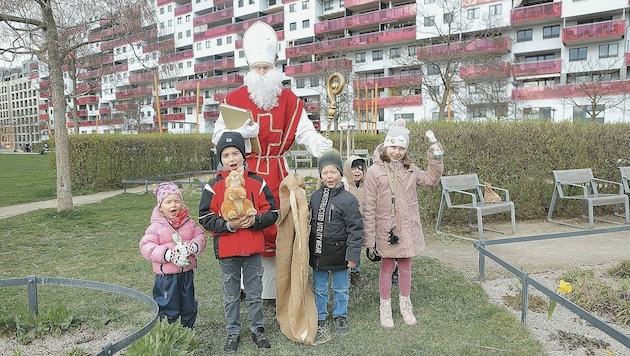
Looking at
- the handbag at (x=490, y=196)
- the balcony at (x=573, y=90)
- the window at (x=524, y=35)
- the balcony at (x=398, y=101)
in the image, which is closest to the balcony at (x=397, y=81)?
the balcony at (x=398, y=101)

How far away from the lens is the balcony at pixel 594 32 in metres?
29.2

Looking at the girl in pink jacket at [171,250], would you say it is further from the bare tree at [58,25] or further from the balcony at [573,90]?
the balcony at [573,90]

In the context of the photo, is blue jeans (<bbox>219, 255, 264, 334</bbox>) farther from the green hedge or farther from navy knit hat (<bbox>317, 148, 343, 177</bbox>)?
the green hedge

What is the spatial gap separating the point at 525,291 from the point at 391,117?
3674 cm

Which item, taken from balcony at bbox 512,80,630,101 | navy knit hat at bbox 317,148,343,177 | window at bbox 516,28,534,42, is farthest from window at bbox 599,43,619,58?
navy knit hat at bbox 317,148,343,177

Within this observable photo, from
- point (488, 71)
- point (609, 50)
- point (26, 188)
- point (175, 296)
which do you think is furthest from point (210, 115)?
point (175, 296)

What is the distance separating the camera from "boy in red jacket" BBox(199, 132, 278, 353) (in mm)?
3262

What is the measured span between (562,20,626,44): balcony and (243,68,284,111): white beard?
1284 inches

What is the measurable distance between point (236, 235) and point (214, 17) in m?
54.3

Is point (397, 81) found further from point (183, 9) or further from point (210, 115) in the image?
point (183, 9)

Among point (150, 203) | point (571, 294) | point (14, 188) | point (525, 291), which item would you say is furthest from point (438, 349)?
point (14, 188)

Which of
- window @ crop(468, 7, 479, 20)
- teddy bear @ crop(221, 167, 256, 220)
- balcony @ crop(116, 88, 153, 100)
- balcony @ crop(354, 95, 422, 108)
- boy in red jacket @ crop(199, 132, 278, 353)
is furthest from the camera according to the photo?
balcony @ crop(116, 88, 153, 100)

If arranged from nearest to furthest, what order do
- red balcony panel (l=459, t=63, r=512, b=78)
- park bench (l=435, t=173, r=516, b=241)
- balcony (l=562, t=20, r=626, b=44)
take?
park bench (l=435, t=173, r=516, b=241)
balcony (l=562, t=20, r=626, b=44)
red balcony panel (l=459, t=63, r=512, b=78)

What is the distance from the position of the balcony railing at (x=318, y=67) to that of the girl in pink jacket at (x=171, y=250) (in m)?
31.9
